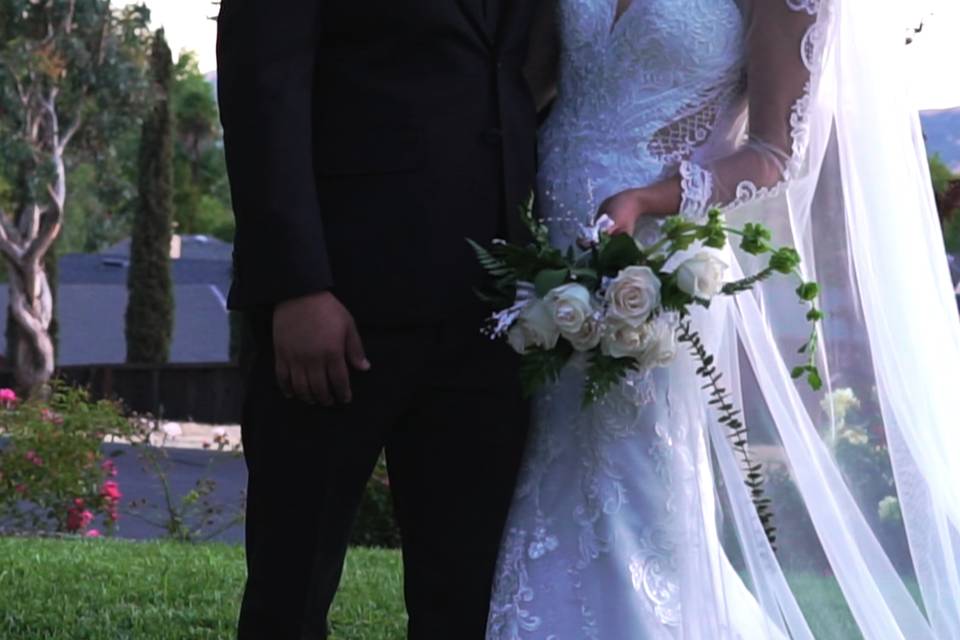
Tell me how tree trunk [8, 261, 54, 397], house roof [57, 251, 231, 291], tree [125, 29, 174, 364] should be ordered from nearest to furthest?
tree trunk [8, 261, 54, 397] → tree [125, 29, 174, 364] → house roof [57, 251, 231, 291]

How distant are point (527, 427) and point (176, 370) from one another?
30211 millimetres

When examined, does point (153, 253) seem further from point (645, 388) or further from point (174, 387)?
point (645, 388)

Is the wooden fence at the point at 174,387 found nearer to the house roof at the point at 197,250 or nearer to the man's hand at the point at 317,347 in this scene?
the house roof at the point at 197,250

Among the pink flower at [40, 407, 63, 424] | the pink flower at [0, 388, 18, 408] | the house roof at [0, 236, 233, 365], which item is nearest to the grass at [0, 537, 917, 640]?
the pink flower at [40, 407, 63, 424]

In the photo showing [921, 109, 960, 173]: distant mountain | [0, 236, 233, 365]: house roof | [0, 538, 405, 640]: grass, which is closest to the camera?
[921, 109, 960, 173]: distant mountain


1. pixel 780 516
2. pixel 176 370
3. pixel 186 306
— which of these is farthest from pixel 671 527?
pixel 186 306

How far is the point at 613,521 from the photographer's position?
290 centimetres

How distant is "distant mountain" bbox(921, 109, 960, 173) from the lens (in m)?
3.40

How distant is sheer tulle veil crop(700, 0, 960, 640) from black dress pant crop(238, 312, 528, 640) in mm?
460

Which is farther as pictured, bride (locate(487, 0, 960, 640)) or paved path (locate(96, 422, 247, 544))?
paved path (locate(96, 422, 247, 544))

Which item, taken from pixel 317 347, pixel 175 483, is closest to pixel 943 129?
pixel 317 347

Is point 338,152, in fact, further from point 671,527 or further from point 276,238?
point 671,527

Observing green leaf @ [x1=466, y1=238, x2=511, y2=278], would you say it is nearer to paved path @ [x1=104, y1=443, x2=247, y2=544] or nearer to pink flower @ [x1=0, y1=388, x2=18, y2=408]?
paved path @ [x1=104, y1=443, x2=247, y2=544]

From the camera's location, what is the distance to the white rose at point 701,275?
2635 mm
